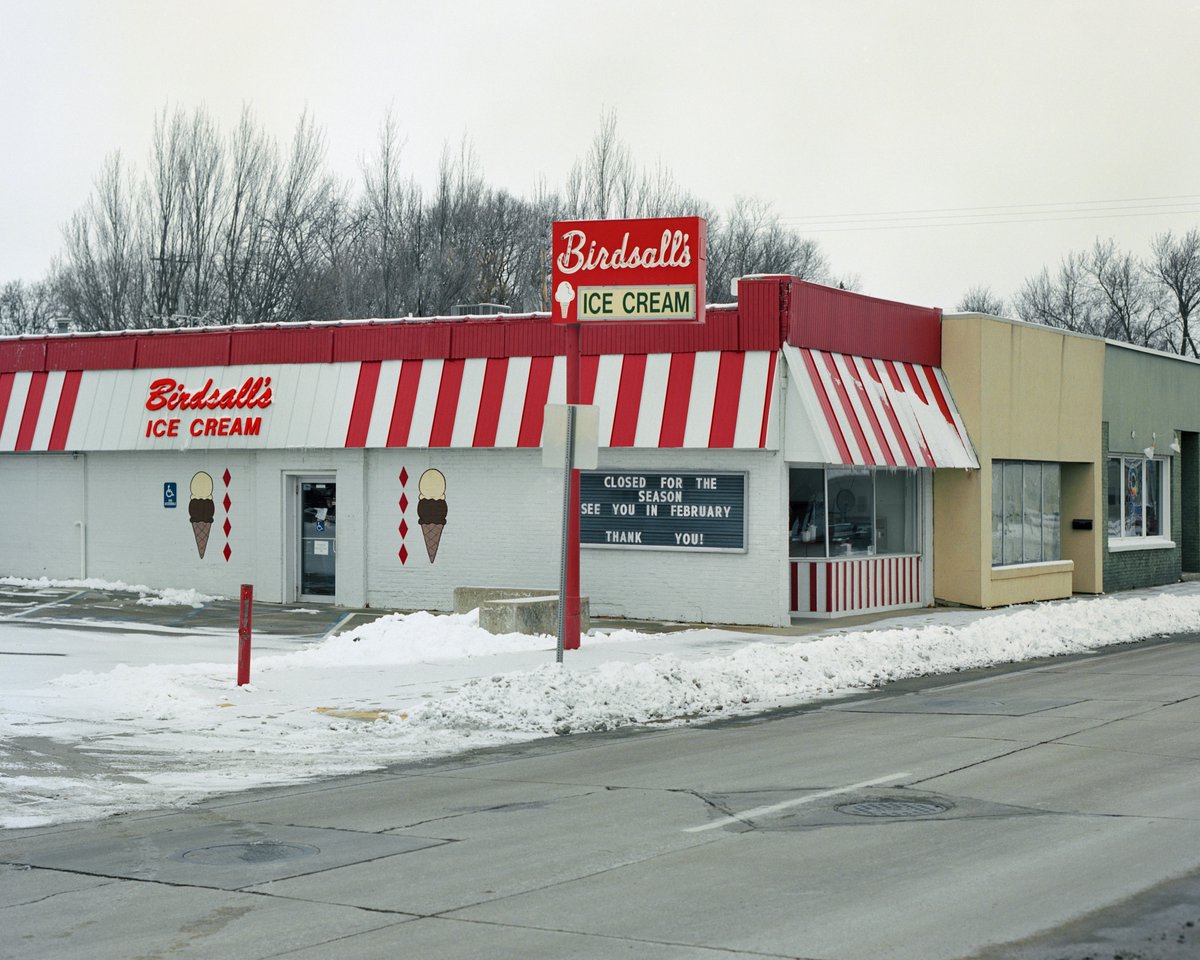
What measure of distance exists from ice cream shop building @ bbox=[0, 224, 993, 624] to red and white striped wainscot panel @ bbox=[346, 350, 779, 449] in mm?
35

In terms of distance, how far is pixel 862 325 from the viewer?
2423cm

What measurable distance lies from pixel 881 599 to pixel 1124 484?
10.5 meters

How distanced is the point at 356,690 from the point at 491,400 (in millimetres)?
9311

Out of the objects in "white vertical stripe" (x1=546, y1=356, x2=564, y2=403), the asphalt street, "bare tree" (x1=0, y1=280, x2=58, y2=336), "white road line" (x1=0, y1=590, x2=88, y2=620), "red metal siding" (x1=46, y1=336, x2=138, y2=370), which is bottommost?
the asphalt street

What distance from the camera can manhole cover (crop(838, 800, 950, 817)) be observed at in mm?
9078

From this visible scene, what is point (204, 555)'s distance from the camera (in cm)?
2669

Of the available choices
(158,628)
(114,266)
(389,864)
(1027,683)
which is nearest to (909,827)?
(389,864)

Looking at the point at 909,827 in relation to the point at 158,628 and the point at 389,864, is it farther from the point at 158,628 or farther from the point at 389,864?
the point at 158,628

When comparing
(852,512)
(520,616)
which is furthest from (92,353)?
(852,512)

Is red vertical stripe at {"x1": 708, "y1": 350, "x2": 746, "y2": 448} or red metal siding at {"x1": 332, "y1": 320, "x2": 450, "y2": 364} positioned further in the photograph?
red metal siding at {"x1": 332, "y1": 320, "x2": 450, "y2": 364}

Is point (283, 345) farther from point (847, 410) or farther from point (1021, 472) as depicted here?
point (1021, 472)

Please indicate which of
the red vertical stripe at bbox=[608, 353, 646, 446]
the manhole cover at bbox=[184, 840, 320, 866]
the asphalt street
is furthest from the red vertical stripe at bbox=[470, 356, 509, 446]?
the manhole cover at bbox=[184, 840, 320, 866]

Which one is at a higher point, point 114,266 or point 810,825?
point 114,266

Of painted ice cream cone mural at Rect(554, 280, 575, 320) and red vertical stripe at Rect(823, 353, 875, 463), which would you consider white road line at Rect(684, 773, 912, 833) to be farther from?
red vertical stripe at Rect(823, 353, 875, 463)
